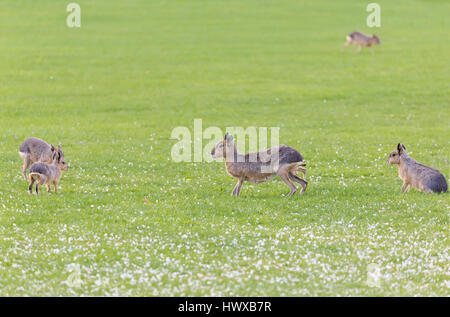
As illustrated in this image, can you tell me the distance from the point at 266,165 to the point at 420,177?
3841 mm

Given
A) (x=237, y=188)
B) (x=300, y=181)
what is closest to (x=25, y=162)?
(x=237, y=188)

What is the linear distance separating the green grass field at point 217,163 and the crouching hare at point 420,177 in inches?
13.9

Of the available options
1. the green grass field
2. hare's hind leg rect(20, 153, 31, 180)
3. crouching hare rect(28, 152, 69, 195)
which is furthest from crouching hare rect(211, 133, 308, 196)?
hare's hind leg rect(20, 153, 31, 180)

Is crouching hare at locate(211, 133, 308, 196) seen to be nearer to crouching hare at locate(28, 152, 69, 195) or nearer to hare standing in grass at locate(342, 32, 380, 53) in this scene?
crouching hare at locate(28, 152, 69, 195)

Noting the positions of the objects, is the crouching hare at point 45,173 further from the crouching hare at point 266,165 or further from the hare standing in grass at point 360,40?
the hare standing in grass at point 360,40

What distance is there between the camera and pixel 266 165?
15812 millimetres

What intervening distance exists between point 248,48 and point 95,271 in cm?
3879

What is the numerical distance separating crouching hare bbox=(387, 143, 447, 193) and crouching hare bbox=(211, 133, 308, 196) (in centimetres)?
258

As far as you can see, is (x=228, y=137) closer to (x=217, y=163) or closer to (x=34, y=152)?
(x=217, y=163)

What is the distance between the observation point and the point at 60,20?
58.2 meters

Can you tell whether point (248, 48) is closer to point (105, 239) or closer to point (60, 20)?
point (60, 20)

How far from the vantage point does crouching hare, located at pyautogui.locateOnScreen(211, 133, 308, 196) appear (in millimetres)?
15695
